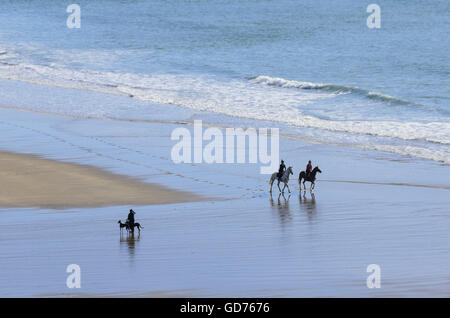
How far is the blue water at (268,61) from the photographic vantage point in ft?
116

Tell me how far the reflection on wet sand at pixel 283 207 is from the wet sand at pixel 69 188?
6.55 ft

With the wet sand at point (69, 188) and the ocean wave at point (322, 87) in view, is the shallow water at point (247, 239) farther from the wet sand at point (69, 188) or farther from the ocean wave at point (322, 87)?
the ocean wave at point (322, 87)

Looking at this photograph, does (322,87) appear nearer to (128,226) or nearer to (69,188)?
(69,188)

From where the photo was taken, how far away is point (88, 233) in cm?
1702

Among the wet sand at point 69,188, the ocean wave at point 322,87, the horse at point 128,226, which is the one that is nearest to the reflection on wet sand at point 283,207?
the wet sand at point 69,188

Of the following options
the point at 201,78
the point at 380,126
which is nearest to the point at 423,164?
the point at 380,126

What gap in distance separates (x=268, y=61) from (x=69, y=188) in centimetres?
3549

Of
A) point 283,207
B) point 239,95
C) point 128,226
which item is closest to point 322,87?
point 239,95

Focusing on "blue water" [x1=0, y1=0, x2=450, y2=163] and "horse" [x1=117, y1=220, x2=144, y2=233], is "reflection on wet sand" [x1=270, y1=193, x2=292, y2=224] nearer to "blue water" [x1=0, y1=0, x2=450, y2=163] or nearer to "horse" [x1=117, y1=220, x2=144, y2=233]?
"horse" [x1=117, y1=220, x2=144, y2=233]

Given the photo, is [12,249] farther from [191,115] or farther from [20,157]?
[191,115]

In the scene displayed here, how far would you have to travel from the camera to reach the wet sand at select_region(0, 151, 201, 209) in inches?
803

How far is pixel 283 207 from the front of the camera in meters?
19.7

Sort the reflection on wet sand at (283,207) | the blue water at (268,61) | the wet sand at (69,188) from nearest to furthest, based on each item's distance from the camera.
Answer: the reflection on wet sand at (283,207), the wet sand at (69,188), the blue water at (268,61)

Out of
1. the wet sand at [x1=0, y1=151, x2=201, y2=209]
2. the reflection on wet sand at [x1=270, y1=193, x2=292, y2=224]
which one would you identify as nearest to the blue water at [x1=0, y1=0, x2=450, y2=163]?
the reflection on wet sand at [x1=270, y1=193, x2=292, y2=224]
